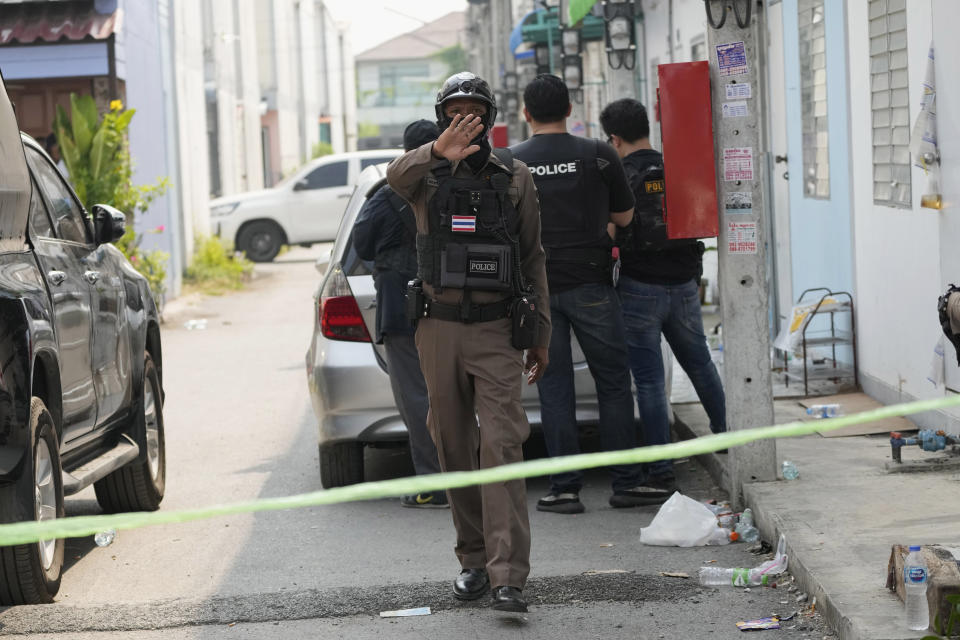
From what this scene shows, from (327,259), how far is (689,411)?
2450 millimetres

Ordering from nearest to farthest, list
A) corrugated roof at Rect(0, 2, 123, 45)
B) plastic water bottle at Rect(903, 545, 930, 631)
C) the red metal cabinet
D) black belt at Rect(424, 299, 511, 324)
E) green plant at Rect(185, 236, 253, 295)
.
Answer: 1. plastic water bottle at Rect(903, 545, 930, 631)
2. black belt at Rect(424, 299, 511, 324)
3. the red metal cabinet
4. corrugated roof at Rect(0, 2, 123, 45)
5. green plant at Rect(185, 236, 253, 295)

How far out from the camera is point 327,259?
856 cm

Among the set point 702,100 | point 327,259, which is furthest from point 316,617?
point 327,259

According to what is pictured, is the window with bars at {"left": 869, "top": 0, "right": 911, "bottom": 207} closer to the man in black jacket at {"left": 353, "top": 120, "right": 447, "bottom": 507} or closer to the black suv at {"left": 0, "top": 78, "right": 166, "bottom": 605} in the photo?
the man in black jacket at {"left": 353, "top": 120, "right": 447, "bottom": 507}

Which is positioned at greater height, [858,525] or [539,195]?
[539,195]

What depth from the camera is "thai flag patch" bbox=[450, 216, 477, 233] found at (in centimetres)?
509

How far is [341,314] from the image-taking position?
7133 mm

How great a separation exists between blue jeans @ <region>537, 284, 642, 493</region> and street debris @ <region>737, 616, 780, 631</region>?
194 centimetres

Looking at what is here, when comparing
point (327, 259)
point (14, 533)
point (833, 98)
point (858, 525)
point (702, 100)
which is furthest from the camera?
point (833, 98)

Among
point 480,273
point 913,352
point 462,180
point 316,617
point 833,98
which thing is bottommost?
point 316,617

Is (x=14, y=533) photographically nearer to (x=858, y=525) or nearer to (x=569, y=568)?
(x=569, y=568)

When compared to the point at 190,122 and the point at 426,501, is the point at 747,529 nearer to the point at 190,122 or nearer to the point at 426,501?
the point at 426,501

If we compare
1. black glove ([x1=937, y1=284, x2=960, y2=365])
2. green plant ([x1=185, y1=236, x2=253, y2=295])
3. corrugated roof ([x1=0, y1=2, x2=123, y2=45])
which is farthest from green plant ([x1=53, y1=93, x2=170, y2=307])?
black glove ([x1=937, y1=284, x2=960, y2=365])

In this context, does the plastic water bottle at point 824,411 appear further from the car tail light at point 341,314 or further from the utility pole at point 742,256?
the car tail light at point 341,314
